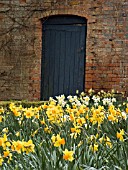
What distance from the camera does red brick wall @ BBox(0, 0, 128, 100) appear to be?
30.9 feet

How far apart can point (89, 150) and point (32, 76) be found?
6.98 m

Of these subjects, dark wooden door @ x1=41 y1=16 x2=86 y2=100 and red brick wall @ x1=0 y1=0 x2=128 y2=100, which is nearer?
red brick wall @ x1=0 y1=0 x2=128 y2=100

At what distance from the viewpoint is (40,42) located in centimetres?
986

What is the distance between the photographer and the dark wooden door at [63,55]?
9.77 meters

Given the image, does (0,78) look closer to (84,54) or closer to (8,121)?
(84,54)

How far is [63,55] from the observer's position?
9875 millimetres

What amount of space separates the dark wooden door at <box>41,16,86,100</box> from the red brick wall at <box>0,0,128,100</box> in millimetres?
176

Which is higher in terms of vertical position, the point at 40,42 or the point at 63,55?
the point at 40,42

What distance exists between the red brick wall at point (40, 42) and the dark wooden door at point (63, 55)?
0.18 meters

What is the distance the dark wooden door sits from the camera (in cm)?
977

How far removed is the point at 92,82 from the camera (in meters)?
9.57

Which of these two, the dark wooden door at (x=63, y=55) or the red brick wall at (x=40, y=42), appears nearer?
the red brick wall at (x=40, y=42)

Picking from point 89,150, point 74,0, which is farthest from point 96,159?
point 74,0

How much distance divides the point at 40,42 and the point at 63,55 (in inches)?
23.2
